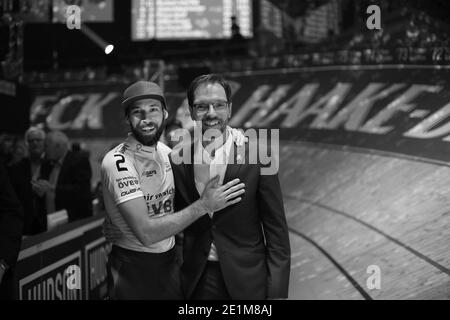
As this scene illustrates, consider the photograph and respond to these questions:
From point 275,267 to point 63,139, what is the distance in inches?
111

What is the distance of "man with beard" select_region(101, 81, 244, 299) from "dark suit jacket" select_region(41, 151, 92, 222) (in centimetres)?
221

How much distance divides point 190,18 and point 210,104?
6129mm

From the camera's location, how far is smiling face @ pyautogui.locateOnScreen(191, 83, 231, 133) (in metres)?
1.84

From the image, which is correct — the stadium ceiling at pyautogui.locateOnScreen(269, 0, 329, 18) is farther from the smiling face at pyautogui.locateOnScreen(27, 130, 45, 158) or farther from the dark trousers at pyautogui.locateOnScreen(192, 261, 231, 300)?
the dark trousers at pyautogui.locateOnScreen(192, 261, 231, 300)

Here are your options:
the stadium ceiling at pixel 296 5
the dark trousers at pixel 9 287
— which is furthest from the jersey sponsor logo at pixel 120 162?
the stadium ceiling at pixel 296 5

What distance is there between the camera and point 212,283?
190 centimetres

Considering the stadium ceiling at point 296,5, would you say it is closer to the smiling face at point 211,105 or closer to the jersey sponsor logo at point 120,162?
the smiling face at point 211,105

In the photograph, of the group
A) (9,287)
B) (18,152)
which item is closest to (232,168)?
(9,287)

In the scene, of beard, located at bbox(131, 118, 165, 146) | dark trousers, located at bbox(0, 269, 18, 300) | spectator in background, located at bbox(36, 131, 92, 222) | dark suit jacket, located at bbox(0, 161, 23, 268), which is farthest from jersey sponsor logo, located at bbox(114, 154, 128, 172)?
spectator in background, located at bbox(36, 131, 92, 222)

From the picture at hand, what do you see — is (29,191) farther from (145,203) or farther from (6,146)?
(145,203)

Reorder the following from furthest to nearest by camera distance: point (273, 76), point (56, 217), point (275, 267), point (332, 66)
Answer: point (273, 76), point (332, 66), point (56, 217), point (275, 267)
